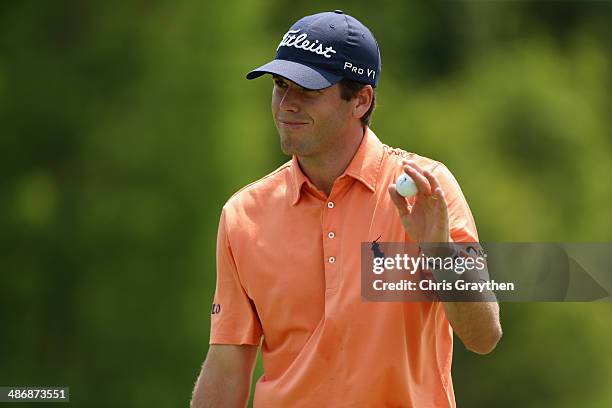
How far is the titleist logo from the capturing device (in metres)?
2.81

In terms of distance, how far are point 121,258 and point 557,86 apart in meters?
2.68

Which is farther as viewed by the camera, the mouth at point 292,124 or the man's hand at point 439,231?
the mouth at point 292,124

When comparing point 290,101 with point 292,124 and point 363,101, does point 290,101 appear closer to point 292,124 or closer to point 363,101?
point 292,124

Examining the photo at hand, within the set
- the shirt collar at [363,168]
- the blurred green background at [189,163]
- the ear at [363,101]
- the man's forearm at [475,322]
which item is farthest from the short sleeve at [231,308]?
the blurred green background at [189,163]

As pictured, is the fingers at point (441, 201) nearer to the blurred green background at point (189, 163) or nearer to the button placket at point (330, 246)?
the button placket at point (330, 246)

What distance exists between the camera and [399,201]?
8.06 ft

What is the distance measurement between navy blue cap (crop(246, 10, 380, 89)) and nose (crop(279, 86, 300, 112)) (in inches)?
2.6

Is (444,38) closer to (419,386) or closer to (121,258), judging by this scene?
(121,258)

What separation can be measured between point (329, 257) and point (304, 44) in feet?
1.85

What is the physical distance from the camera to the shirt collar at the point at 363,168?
2.75 m

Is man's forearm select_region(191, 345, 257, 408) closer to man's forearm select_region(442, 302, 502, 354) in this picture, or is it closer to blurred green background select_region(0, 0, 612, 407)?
man's forearm select_region(442, 302, 502, 354)

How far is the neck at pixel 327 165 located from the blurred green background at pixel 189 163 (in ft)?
9.66

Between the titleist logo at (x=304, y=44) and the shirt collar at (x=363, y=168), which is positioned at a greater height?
the titleist logo at (x=304, y=44)

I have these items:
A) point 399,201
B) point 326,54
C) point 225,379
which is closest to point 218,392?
point 225,379
